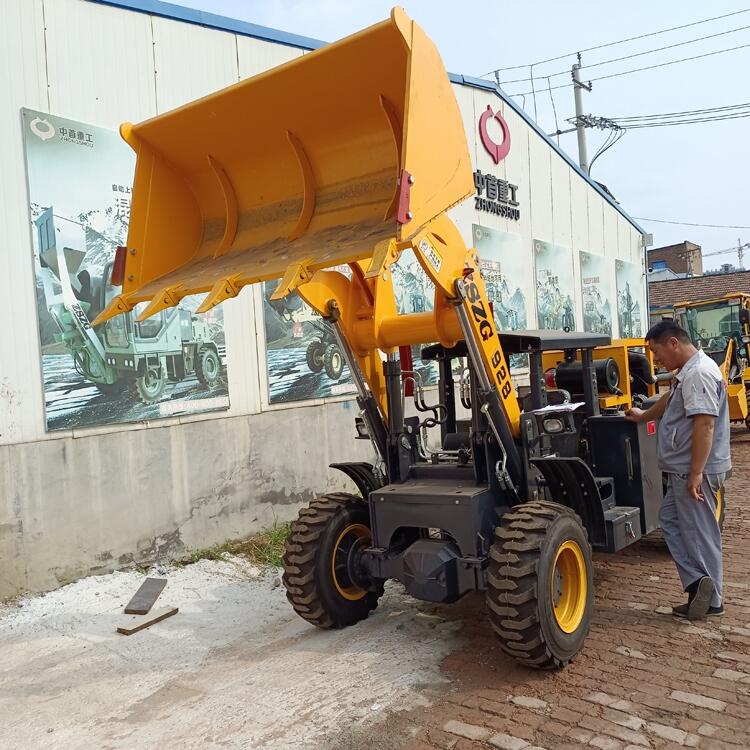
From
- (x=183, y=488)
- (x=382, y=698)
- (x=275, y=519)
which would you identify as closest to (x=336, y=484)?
(x=275, y=519)

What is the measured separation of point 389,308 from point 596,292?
1239 centimetres

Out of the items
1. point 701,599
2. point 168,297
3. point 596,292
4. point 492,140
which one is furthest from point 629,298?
point 168,297

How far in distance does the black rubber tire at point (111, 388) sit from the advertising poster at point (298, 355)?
187 centimetres

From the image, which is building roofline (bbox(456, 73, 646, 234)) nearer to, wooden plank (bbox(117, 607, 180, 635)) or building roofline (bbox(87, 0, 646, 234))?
building roofline (bbox(87, 0, 646, 234))

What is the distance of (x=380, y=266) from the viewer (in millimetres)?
3490

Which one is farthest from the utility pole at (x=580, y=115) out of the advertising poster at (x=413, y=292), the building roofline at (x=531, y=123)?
the advertising poster at (x=413, y=292)

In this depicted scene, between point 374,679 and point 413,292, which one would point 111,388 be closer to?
point 374,679

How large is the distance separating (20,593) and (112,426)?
160 centimetres

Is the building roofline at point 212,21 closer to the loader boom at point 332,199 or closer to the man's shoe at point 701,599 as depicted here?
the loader boom at point 332,199

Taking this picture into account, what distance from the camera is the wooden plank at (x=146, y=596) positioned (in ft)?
19.3

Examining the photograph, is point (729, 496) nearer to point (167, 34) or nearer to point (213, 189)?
point (213, 189)

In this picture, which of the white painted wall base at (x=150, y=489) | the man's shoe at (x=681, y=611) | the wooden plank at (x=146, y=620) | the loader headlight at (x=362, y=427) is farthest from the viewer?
the white painted wall base at (x=150, y=489)

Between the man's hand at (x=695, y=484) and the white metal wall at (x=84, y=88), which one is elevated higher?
the white metal wall at (x=84, y=88)

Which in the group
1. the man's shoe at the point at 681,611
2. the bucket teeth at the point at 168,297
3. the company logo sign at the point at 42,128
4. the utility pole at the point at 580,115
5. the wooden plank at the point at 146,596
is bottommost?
the wooden plank at the point at 146,596
